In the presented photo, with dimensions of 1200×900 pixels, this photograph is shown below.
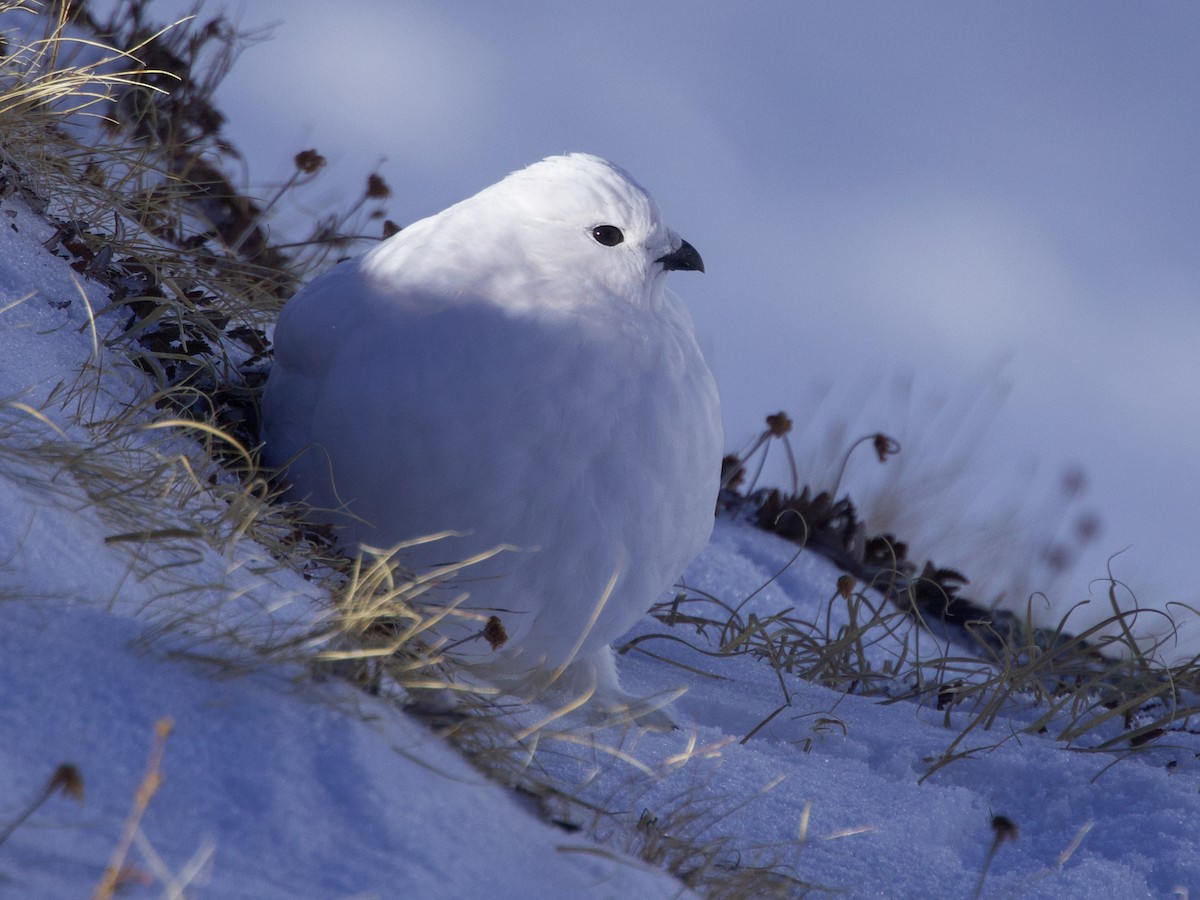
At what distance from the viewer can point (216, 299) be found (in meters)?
3.49

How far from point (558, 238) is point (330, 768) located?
1.48m

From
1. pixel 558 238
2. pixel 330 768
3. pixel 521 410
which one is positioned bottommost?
pixel 330 768

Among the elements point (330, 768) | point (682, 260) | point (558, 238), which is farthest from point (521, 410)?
point (330, 768)

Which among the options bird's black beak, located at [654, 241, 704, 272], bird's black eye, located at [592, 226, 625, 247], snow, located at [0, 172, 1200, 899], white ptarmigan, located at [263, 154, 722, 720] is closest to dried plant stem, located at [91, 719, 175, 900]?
snow, located at [0, 172, 1200, 899]

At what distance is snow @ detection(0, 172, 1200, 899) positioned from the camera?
1.30 m

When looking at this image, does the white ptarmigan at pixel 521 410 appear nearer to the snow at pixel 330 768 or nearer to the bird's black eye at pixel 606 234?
the bird's black eye at pixel 606 234

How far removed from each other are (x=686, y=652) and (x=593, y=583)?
1302mm

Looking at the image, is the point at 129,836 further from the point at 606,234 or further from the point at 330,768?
the point at 606,234

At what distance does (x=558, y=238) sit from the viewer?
2.62 meters

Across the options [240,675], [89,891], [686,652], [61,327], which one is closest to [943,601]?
[686,652]

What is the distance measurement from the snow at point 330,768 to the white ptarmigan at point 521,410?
0.27 meters

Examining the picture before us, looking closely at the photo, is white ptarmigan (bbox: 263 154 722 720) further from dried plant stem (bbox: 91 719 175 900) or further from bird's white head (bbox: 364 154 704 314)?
dried plant stem (bbox: 91 719 175 900)

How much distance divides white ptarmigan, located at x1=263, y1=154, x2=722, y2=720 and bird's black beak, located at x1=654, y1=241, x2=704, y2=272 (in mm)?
30

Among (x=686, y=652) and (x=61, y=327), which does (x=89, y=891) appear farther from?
(x=686, y=652)
